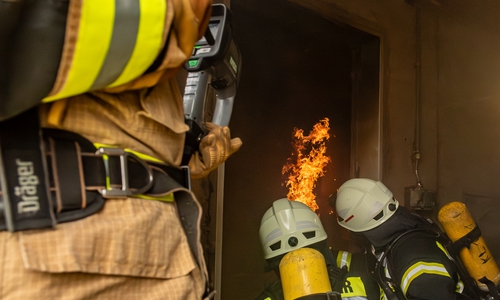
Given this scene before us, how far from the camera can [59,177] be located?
654 mm

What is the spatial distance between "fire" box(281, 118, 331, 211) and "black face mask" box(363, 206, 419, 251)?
752mm

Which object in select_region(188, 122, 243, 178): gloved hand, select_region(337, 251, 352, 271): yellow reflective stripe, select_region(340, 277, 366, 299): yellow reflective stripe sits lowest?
select_region(340, 277, 366, 299): yellow reflective stripe

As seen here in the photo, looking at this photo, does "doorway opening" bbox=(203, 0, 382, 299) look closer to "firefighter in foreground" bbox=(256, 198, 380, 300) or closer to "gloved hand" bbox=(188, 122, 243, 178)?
"firefighter in foreground" bbox=(256, 198, 380, 300)

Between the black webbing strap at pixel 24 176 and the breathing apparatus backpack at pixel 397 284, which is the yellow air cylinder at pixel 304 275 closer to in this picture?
the breathing apparatus backpack at pixel 397 284

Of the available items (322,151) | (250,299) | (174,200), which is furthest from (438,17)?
(174,200)

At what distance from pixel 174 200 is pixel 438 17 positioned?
359 centimetres

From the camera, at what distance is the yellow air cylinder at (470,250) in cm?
237

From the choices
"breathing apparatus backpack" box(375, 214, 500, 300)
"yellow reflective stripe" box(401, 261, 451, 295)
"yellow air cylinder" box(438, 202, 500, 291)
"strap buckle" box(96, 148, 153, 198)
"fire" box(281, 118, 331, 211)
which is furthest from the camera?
"fire" box(281, 118, 331, 211)

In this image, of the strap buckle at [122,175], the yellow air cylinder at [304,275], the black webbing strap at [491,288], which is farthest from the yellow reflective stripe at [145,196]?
the black webbing strap at [491,288]

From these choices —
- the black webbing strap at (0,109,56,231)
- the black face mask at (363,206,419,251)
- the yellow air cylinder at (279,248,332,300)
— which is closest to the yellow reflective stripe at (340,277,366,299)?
the black face mask at (363,206,419,251)

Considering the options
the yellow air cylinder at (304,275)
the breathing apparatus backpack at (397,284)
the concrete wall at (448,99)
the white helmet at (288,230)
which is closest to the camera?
the yellow air cylinder at (304,275)

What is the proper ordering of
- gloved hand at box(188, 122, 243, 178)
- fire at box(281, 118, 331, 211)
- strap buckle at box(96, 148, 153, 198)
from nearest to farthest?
1. strap buckle at box(96, 148, 153, 198)
2. gloved hand at box(188, 122, 243, 178)
3. fire at box(281, 118, 331, 211)

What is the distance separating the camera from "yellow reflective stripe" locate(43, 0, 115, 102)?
56 centimetres

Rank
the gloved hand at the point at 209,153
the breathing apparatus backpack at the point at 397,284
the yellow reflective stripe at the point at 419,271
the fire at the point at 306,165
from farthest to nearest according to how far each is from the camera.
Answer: the fire at the point at 306,165, the breathing apparatus backpack at the point at 397,284, the yellow reflective stripe at the point at 419,271, the gloved hand at the point at 209,153
